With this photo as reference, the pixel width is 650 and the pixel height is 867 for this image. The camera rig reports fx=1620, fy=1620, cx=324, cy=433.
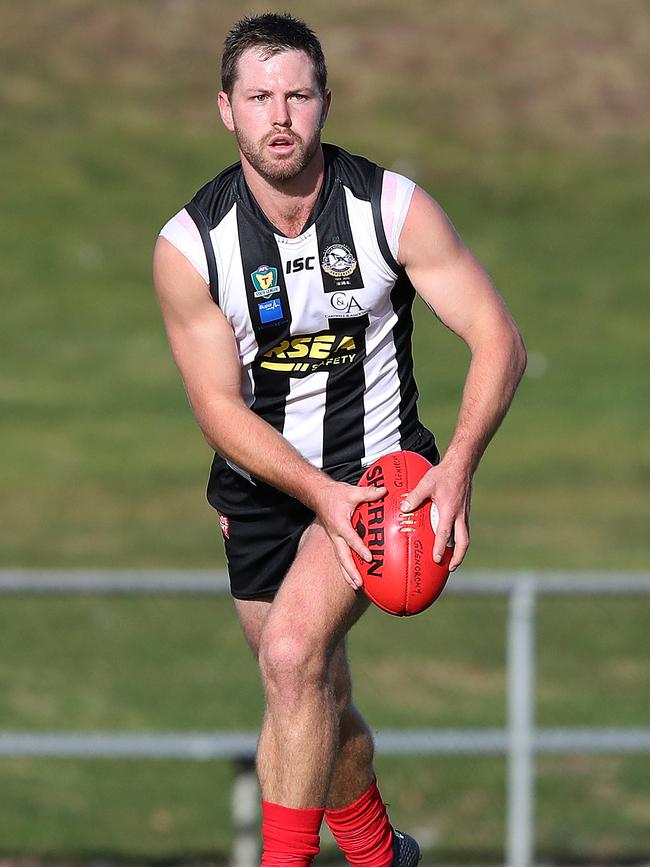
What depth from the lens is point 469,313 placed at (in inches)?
198

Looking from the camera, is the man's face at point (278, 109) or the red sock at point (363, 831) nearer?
the man's face at point (278, 109)

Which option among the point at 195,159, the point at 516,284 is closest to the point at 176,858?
the point at 516,284

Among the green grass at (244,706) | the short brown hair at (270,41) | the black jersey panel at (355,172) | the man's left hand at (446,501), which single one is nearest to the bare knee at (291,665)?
the man's left hand at (446,501)

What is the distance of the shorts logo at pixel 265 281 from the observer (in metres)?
5.09

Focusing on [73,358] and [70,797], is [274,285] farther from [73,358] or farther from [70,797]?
[73,358]

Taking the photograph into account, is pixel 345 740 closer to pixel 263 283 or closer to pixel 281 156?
pixel 263 283

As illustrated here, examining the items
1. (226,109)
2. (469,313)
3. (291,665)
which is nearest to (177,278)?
(226,109)

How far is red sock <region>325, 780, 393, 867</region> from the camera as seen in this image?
5.41 m

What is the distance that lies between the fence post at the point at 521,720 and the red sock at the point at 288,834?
3.93 metres

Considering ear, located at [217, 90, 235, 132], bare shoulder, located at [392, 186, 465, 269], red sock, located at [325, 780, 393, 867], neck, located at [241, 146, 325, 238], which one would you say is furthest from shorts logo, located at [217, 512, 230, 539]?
ear, located at [217, 90, 235, 132]

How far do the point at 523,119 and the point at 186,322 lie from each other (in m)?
23.3

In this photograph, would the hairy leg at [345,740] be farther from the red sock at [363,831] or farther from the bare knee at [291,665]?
the bare knee at [291,665]

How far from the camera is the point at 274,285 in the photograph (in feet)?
16.7

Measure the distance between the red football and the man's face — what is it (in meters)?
1.08
